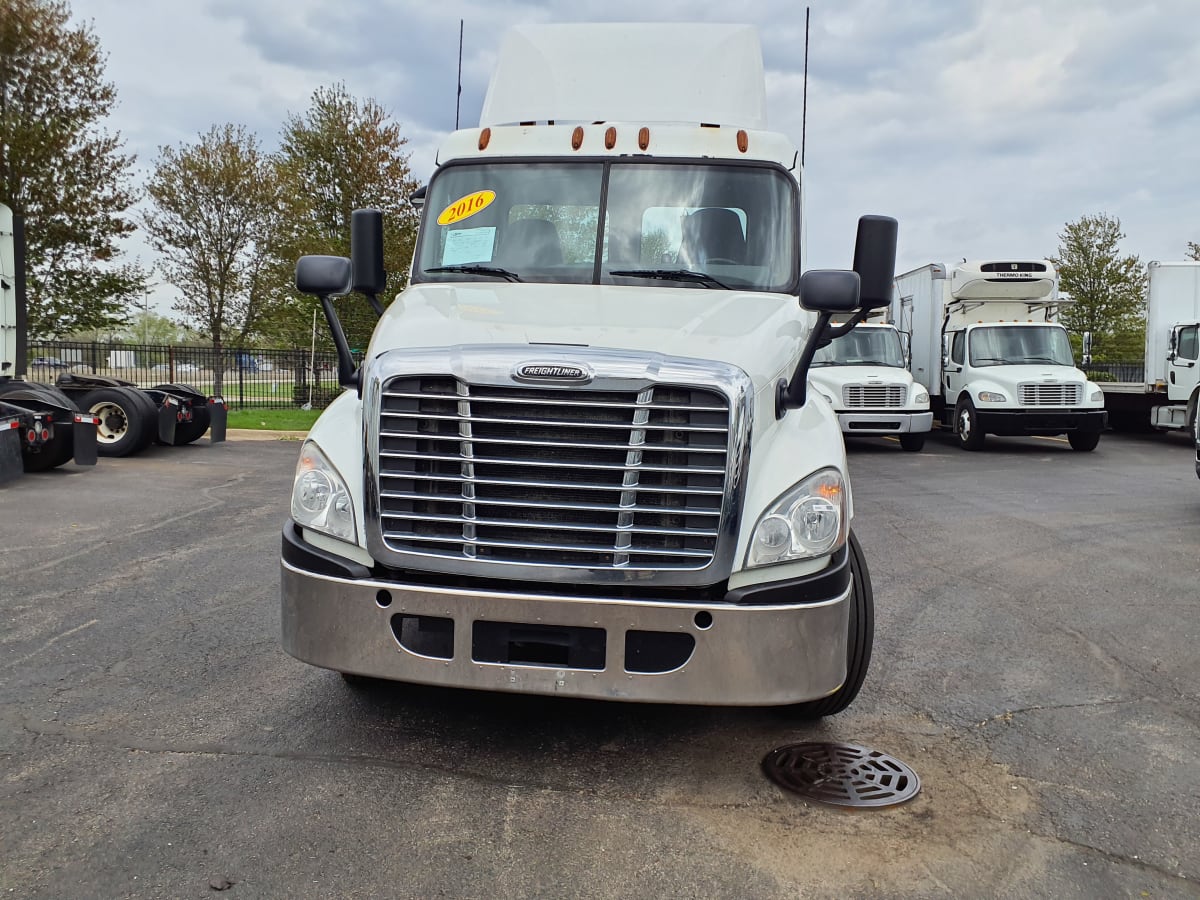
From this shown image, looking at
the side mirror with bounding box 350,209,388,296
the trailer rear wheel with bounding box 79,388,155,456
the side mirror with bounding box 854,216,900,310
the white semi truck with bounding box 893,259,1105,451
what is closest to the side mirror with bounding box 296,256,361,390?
the side mirror with bounding box 350,209,388,296

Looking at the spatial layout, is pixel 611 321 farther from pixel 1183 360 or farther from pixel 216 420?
pixel 1183 360

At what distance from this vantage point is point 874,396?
16078mm

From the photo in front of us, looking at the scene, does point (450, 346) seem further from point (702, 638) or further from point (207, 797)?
point (207, 797)

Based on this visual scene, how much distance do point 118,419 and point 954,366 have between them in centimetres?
1405

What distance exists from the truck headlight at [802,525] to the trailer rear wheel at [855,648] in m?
0.62

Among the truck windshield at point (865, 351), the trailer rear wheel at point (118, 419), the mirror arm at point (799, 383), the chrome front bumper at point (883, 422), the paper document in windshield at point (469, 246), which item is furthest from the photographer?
the truck windshield at point (865, 351)

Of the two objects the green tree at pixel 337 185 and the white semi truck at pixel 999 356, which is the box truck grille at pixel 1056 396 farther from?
the green tree at pixel 337 185

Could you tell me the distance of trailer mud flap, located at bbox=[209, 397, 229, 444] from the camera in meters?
15.4

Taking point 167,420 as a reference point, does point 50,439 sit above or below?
below

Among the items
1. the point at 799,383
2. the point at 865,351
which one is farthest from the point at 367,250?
the point at 865,351

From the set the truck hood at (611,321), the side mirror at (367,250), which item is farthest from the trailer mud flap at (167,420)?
the truck hood at (611,321)

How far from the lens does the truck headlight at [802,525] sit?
3527mm

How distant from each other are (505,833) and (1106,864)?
192 centimetres

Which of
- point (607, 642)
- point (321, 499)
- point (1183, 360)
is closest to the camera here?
point (607, 642)
